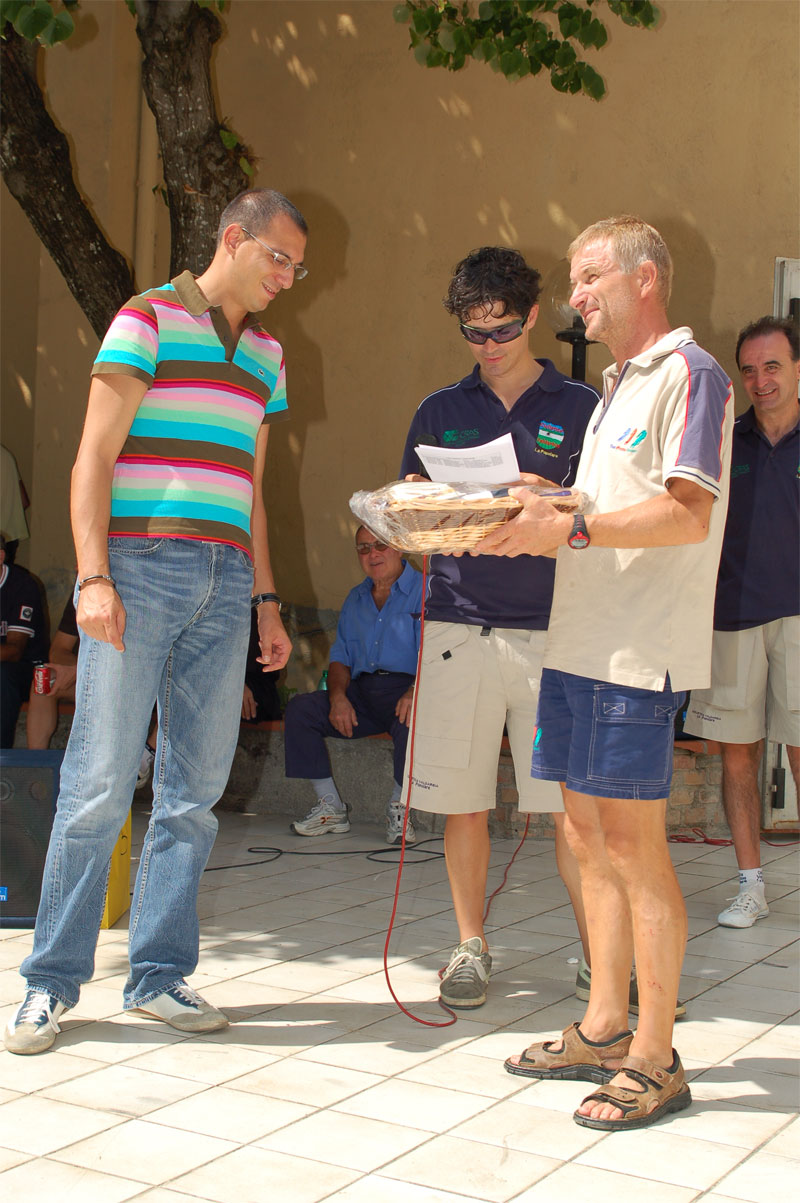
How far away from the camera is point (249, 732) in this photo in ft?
22.8

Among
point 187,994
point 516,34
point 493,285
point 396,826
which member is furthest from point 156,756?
point 516,34

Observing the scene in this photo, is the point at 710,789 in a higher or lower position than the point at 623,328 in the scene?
lower

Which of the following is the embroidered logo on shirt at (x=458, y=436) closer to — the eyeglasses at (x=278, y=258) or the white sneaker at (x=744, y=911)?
the eyeglasses at (x=278, y=258)

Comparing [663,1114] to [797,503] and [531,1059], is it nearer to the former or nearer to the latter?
[531,1059]

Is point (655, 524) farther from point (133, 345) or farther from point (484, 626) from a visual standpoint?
point (133, 345)

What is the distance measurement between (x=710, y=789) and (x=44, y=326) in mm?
5825

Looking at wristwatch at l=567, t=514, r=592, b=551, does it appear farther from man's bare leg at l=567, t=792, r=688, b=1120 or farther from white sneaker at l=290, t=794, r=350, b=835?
white sneaker at l=290, t=794, r=350, b=835

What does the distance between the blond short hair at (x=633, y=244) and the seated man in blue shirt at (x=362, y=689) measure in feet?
11.5

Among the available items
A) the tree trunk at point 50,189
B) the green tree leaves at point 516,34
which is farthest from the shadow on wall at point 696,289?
the tree trunk at point 50,189

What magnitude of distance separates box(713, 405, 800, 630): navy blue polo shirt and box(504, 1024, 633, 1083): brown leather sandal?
2185 mm

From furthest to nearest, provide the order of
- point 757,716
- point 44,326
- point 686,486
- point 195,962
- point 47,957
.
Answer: point 44,326
point 757,716
point 195,962
point 47,957
point 686,486

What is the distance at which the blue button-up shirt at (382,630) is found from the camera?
6375 millimetres

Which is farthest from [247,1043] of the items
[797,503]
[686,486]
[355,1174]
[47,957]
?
[797,503]

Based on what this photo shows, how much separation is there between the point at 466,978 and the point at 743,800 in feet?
5.54
